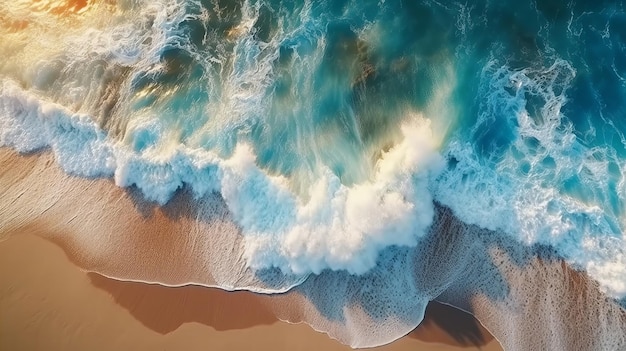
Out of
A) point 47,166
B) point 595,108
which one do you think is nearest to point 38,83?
point 47,166

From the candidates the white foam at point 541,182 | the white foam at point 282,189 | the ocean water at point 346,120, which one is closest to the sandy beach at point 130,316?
the ocean water at point 346,120

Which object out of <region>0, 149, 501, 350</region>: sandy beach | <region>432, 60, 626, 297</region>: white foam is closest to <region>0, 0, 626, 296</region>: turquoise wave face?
<region>432, 60, 626, 297</region>: white foam

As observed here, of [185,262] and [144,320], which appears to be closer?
[144,320]

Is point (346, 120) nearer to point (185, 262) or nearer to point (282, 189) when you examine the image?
point (282, 189)

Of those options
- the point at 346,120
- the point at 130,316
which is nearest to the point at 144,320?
the point at 130,316

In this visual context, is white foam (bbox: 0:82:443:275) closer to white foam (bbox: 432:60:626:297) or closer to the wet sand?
white foam (bbox: 432:60:626:297)

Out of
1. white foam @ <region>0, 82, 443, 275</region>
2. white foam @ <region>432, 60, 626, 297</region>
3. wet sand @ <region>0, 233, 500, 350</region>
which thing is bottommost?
wet sand @ <region>0, 233, 500, 350</region>

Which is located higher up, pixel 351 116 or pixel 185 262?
pixel 351 116
